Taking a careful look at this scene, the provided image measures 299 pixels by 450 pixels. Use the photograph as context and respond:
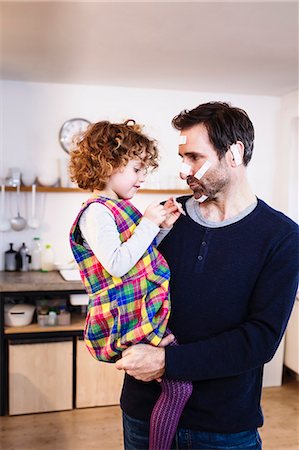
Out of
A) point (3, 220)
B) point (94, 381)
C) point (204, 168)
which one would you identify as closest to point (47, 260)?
point (3, 220)

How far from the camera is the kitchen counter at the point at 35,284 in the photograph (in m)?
3.35

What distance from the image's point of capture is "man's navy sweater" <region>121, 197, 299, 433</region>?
1317mm

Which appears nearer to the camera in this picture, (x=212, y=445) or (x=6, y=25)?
(x=212, y=445)

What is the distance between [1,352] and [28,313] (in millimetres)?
309

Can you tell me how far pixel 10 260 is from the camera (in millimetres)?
3832

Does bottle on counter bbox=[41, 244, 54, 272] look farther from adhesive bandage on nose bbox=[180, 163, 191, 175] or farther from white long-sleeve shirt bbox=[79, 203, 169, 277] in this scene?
adhesive bandage on nose bbox=[180, 163, 191, 175]

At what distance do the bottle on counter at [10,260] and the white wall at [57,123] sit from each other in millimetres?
133

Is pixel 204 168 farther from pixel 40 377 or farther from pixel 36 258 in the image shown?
pixel 36 258

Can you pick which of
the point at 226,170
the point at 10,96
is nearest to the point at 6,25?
the point at 10,96

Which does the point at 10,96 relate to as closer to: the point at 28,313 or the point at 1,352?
the point at 28,313

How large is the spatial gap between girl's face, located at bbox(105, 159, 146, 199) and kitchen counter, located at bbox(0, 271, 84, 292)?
1875mm

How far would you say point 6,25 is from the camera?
265 centimetres

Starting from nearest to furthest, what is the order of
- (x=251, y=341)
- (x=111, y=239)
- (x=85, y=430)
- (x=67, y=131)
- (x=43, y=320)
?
(x=251, y=341) < (x=111, y=239) < (x=85, y=430) < (x=43, y=320) < (x=67, y=131)

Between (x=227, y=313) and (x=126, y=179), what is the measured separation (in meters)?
0.55
